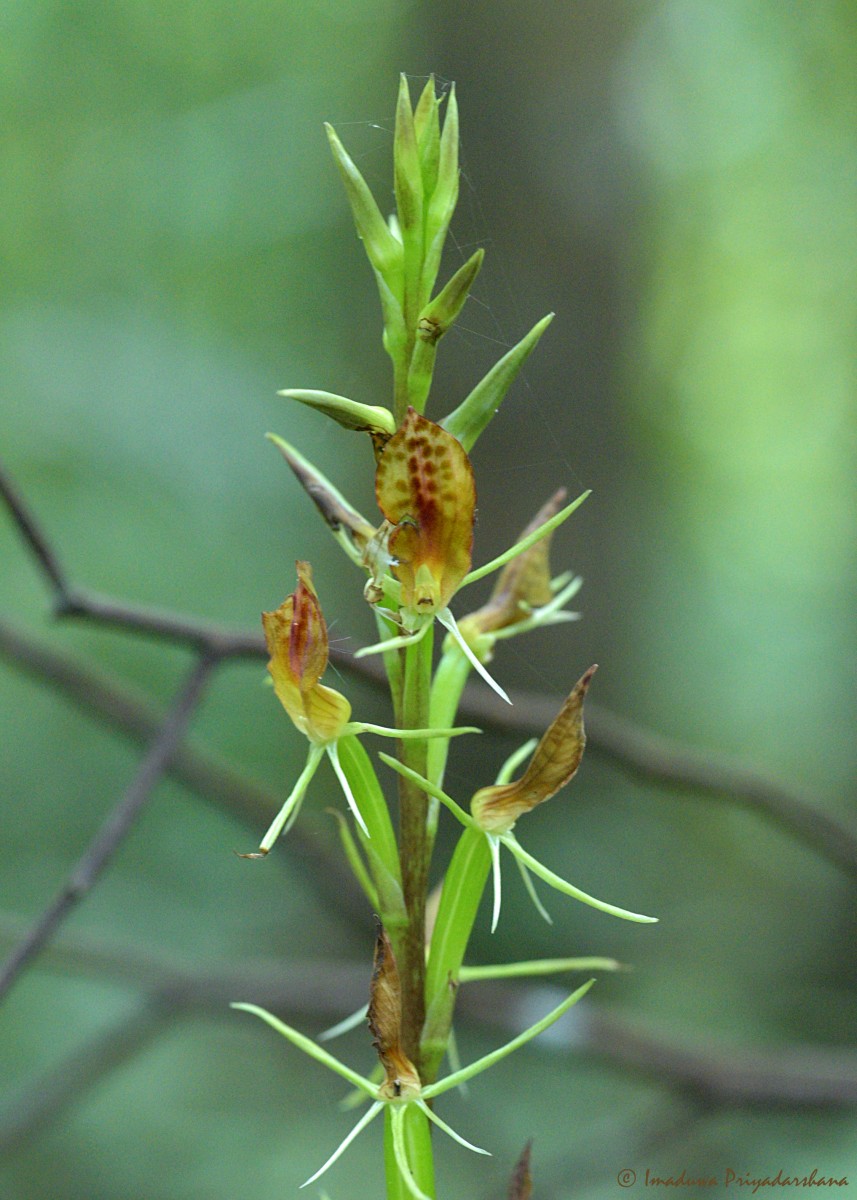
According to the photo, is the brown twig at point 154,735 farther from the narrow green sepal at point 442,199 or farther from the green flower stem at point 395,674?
the narrow green sepal at point 442,199

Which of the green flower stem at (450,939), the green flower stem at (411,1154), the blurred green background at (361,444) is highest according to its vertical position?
the blurred green background at (361,444)

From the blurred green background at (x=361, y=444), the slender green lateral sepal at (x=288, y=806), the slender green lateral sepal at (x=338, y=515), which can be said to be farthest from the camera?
the blurred green background at (x=361, y=444)

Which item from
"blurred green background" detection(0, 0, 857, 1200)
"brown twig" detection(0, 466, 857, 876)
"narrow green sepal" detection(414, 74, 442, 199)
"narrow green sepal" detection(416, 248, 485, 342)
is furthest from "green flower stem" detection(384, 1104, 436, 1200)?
"blurred green background" detection(0, 0, 857, 1200)

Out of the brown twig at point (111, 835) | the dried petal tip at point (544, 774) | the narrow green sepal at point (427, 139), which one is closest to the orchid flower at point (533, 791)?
the dried petal tip at point (544, 774)

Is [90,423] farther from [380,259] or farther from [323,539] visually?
[380,259]

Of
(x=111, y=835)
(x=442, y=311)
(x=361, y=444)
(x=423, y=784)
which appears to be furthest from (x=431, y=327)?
(x=361, y=444)

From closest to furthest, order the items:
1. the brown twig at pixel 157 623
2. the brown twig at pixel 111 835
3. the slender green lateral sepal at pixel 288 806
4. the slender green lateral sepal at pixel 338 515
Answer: the slender green lateral sepal at pixel 288 806 < the slender green lateral sepal at pixel 338 515 < the brown twig at pixel 111 835 < the brown twig at pixel 157 623

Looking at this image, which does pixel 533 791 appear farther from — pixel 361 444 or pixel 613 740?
pixel 361 444

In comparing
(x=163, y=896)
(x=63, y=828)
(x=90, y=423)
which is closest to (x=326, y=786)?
(x=163, y=896)
